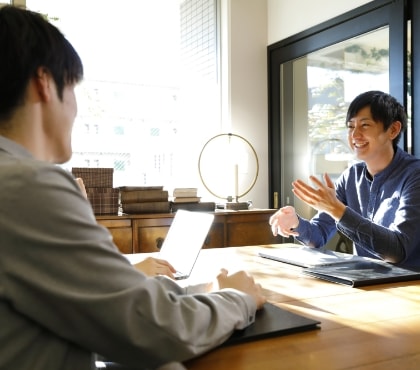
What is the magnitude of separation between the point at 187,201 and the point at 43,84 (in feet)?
8.22

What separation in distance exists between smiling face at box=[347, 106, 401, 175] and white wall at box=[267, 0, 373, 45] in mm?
1317

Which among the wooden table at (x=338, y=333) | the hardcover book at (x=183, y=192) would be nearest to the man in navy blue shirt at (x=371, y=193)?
the wooden table at (x=338, y=333)

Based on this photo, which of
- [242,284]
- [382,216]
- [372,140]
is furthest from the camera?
[372,140]

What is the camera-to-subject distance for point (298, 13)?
3.57 m

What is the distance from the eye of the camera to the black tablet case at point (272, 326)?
852 millimetres

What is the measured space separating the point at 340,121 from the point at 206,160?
110 centimetres

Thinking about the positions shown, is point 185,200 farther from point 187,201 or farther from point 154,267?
point 154,267

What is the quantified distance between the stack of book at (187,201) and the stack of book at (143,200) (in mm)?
65

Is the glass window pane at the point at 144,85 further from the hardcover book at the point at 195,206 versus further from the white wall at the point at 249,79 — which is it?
the hardcover book at the point at 195,206

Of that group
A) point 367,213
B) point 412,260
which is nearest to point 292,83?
point 367,213

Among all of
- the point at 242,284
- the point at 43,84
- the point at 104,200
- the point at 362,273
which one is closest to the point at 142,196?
the point at 104,200

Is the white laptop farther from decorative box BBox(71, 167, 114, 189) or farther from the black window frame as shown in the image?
the black window frame

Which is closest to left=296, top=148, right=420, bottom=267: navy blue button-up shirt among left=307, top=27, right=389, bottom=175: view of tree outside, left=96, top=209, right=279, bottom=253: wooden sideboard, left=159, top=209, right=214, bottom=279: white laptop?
left=159, top=209, right=214, bottom=279: white laptop

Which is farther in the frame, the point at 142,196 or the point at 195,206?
the point at 195,206
